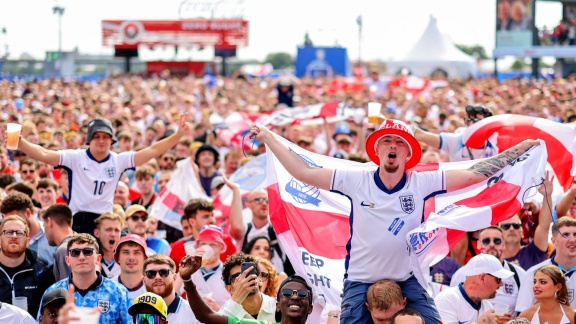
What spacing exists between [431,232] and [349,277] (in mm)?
598

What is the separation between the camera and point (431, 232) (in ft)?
22.4

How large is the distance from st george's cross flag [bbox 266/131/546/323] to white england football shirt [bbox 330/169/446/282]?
182mm

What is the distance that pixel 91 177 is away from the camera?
1031cm

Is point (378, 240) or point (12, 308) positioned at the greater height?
point (378, 240)

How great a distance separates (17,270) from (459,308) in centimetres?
331

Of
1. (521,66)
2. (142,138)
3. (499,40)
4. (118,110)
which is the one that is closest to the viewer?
(142,138)

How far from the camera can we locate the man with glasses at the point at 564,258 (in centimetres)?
870

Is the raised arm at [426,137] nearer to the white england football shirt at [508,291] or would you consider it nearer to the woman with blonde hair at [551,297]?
the white england football shirt at [508,291]

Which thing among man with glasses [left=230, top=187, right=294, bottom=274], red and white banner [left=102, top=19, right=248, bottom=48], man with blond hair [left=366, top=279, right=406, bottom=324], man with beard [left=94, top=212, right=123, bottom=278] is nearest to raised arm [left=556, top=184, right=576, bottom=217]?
man with glasses [left=230, top=187, right=294, bottom=274]

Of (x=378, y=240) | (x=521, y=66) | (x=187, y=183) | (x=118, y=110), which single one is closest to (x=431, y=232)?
(x=378, y=240)

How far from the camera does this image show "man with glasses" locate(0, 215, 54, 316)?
26.2ft

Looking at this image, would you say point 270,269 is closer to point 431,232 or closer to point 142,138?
point 431,232

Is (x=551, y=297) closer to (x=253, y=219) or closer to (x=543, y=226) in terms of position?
(x=543, y=226)

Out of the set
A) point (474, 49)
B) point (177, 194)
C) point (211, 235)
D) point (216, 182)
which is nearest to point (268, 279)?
point (211, 235)
